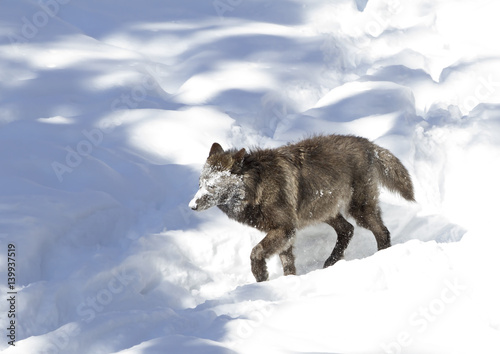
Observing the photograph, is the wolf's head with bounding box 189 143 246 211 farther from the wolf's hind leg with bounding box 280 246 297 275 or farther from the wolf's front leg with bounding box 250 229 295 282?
the wolf's hind leg with bounding box 280 246 297 275

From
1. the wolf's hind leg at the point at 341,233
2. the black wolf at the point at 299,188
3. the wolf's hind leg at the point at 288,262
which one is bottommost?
the wolf's hind leg at the point at 288,262

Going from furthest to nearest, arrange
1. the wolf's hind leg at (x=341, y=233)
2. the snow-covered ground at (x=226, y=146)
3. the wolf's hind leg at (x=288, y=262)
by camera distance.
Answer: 1. the wolf's hind leg at (x=341, y=233)
2. the wolf's hind leg at (x=288, y=262)
3. the snow-covered ground at (x=226, y=146)

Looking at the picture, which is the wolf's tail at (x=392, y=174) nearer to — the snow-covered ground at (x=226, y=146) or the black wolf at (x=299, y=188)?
the black wolf at (x=299, y=188)

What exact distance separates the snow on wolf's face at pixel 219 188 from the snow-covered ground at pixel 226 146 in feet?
2.13

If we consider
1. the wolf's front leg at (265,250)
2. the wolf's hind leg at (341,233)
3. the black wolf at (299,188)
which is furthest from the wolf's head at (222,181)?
the wolf's hind leg at (341,233)

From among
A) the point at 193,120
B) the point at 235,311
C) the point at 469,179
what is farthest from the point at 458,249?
the point at 193,120

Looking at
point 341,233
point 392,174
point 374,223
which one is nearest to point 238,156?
point 341,233

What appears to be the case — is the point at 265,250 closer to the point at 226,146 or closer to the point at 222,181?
the point at 222,181

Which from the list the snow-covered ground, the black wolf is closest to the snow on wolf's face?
the black wolf

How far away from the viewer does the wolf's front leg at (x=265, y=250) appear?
6.35 metres

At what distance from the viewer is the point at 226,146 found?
8.44 metres

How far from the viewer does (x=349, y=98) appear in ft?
32.7

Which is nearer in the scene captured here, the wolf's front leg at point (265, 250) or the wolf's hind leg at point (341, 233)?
the wolf's front leg at point (265, 250)

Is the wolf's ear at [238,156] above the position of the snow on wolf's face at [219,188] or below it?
above
